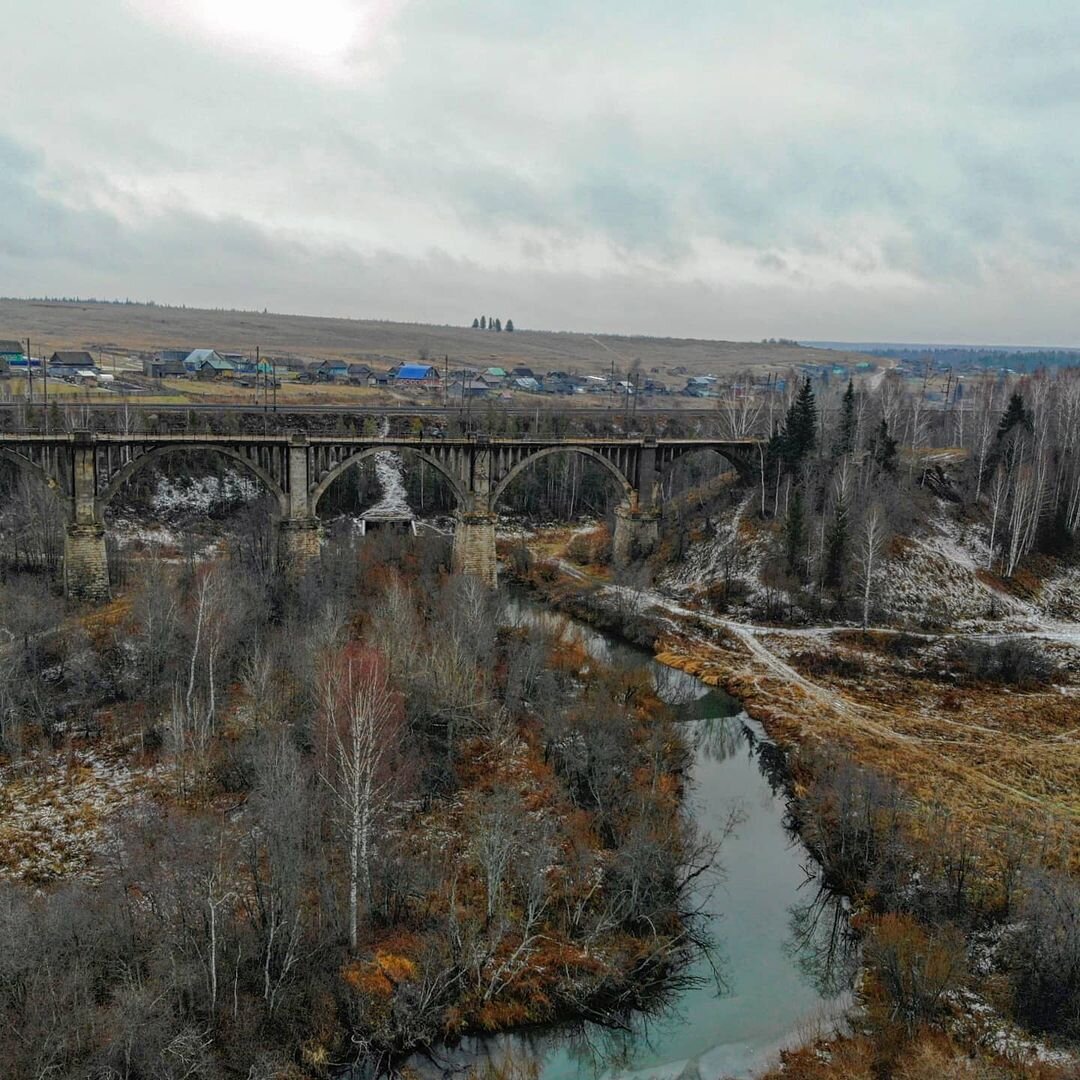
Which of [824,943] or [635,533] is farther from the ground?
[635,533]

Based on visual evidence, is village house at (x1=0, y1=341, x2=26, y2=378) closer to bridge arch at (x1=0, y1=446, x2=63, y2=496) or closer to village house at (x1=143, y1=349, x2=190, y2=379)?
village house at (x1=143, y1=349, x2=190, y2=379)

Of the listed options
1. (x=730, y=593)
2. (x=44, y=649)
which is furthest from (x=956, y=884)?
(x=44, y=649)

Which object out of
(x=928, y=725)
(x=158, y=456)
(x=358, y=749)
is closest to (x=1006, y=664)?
(x=928, y=725)

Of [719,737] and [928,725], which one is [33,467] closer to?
[719,737]

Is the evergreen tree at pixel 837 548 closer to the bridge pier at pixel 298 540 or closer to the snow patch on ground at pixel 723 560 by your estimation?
the snow patch on ground at pixel 723 560

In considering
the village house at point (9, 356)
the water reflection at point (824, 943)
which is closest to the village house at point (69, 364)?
the village house at point (9, 356)

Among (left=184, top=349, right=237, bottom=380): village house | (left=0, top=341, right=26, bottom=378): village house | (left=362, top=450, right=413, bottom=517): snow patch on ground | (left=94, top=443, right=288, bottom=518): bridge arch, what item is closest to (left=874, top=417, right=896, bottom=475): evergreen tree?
(left=362, top=450, right=413, bottom=517): snow patch on ground

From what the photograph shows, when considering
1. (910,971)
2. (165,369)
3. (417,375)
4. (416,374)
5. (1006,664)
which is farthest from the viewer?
(416,374)
